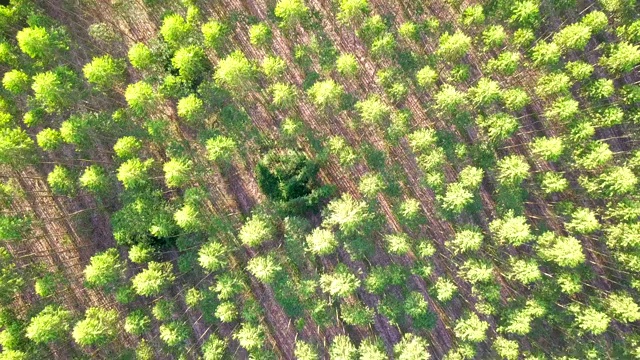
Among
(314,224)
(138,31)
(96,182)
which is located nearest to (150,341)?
(96,182)

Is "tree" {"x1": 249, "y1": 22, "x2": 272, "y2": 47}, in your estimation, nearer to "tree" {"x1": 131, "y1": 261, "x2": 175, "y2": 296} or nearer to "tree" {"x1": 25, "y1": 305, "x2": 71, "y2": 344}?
"tree" {"x1": 131, "y1": 261, "x2": 175, "y2": 296}

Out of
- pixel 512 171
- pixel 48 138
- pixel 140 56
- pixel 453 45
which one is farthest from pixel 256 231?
pixel 453 45

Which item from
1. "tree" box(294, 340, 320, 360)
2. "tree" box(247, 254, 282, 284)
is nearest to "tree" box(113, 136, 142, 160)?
"tree" box(247, 254, 282, 284)

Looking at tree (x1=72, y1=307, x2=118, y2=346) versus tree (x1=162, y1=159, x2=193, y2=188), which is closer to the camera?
tree (x1=72, y1=307, x2=118, y2=346)

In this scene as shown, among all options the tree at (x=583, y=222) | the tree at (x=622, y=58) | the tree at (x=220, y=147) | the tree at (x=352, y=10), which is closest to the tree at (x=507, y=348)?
the tree at (x=583, y=222)

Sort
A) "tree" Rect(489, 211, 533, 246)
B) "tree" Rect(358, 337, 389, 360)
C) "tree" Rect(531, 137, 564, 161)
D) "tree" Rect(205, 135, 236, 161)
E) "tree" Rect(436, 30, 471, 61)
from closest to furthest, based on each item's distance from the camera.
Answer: "tree" Rect(489, 211, 533, 246) → "tree" Rect(531, 137, 564, 161) → "tree" Rect(358, 337, 389, 360) → "tree" Rect(436, 30, 471, 61) → "tree" Rect(205, 135, 236, 161)

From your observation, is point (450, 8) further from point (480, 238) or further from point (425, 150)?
point (480, 238)
